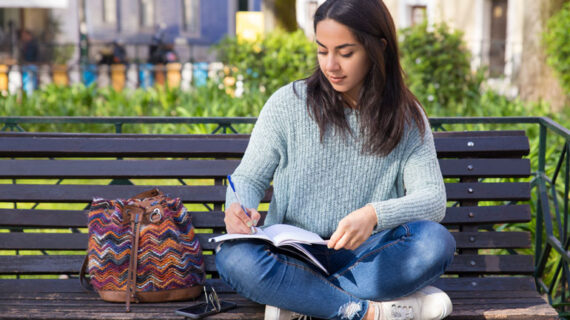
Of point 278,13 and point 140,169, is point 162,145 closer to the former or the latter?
point 140,169

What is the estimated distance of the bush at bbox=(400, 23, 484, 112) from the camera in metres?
7.59

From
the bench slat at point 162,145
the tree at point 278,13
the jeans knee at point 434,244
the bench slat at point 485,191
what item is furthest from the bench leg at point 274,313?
the tree at point 278,13

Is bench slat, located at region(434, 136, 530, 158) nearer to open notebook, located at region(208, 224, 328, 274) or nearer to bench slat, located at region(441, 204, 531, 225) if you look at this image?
bench slat, located at region(441, 204, 531, 225)

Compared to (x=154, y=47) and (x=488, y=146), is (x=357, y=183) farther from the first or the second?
(x=154, y=47)

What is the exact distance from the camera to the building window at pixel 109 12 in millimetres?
18531

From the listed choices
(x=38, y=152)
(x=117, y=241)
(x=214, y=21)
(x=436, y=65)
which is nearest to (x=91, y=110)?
(x=436, y=65)

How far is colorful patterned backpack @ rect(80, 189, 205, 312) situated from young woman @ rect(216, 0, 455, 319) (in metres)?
0.27

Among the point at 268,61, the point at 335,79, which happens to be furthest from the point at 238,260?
the point at 268,61

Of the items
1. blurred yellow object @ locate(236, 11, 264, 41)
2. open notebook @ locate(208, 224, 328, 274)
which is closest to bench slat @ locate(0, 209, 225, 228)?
open notebook @ locate(208, 224, 328, 274)

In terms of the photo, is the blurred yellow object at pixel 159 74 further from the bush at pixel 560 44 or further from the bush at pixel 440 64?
the bush at pixel 560 44

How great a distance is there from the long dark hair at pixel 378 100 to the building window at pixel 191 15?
1581 centimetres

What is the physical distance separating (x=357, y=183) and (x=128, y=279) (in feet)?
2.87

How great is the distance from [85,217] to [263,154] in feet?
2.81

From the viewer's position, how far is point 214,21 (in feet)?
58.4
